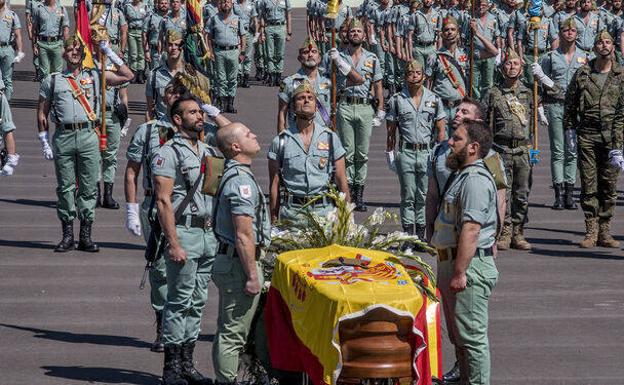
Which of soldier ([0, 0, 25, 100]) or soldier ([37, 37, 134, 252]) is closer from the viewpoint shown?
soldier ([37, 37, 134, 252])

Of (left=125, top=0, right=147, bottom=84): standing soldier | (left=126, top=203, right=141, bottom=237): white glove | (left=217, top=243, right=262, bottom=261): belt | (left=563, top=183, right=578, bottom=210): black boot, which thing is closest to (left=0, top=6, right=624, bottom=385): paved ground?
(left=563, top=183, right=578, bottom=210): black boot

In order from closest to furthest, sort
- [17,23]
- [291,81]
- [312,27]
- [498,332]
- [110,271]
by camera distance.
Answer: [498,332], [110,271], [291,81], [17,23], [312,27]

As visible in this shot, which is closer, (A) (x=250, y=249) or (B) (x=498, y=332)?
(A) (x=250, y=249)

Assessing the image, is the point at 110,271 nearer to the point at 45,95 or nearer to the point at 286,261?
the point at 45,95

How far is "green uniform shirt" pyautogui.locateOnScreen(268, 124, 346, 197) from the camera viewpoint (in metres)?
13.1

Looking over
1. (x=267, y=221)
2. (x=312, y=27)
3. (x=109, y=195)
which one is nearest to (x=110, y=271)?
(x=109, y=195)

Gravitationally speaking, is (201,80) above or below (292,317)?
above

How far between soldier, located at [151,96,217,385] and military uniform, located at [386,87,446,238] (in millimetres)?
5539

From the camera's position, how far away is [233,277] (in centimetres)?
1026

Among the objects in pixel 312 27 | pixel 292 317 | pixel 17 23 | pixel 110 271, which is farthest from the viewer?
pixel 312 27

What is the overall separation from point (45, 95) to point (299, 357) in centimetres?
684

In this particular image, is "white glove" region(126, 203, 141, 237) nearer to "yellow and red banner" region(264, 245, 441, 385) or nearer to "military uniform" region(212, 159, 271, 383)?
"military uniform" region(212, 159, 271, 383)

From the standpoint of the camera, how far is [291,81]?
18.0m

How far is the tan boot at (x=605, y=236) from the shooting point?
16797 mm
